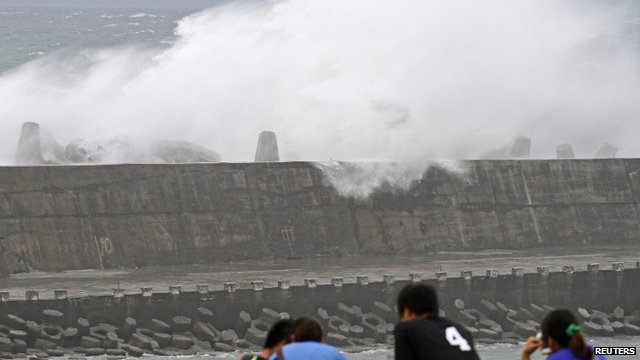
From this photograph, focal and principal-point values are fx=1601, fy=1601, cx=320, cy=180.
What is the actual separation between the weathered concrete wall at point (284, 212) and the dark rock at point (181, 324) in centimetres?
579

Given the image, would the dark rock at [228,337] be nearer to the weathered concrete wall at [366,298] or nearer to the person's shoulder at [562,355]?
the weathered concrete wall at [366,298]

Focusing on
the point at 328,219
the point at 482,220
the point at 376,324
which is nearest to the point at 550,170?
the point at 482,220

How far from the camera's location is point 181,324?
27.0 m

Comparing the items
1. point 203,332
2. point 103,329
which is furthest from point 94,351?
point 203,332

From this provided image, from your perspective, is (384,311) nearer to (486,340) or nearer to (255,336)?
(486,340)

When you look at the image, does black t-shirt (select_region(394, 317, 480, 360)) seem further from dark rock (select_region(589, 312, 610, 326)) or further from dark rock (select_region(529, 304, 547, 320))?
dark rock (select_region(589, 312, 610, 326))

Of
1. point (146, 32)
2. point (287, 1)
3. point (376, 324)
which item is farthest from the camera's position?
point (146, 32)

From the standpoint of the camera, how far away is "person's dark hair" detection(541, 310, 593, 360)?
874cm

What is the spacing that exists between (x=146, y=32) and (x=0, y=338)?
9323 cm

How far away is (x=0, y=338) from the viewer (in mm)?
24844

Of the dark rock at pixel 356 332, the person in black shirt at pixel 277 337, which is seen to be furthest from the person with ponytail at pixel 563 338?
the dark rock at pixel 356 332

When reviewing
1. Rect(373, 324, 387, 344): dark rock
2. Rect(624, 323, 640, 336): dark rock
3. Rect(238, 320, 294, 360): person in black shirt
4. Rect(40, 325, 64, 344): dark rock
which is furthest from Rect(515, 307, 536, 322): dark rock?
Rect(238, 320, 294, 360): person in black shirt

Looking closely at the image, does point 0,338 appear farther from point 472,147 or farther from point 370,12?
point 370,12

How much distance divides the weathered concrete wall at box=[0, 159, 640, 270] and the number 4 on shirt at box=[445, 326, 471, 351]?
77.8 ft
